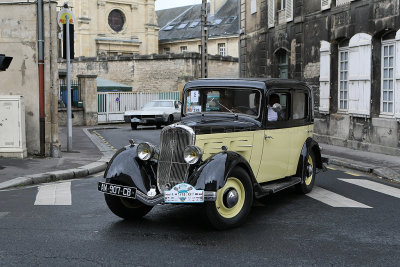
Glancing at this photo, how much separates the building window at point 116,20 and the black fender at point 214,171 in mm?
50260

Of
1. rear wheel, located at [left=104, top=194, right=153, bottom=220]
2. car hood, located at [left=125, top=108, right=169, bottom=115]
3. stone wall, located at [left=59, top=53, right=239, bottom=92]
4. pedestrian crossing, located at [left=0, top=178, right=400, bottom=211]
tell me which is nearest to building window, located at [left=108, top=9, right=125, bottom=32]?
stone wall, located at [left=59, top=53, right=239, bottom=92]

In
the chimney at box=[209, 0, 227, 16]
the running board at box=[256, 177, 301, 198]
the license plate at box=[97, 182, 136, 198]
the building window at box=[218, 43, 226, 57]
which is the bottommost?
the running board at box=[256, 177, 301, 198]

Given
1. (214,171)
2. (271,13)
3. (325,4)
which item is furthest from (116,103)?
(214,171)

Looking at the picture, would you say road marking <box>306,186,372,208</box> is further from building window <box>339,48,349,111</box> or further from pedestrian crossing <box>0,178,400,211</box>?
building window <box>339,48,349,111</box>

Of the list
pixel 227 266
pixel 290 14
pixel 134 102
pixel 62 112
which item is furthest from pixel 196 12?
pixel 227 266

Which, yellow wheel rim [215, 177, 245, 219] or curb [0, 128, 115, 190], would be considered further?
curb [0, 128, 115, 190]

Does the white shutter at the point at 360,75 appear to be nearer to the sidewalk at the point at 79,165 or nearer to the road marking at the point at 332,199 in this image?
the sidewalk at the point at 79,165

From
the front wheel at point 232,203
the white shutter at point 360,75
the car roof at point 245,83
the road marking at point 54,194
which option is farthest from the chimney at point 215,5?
the front wheel at point 232,203

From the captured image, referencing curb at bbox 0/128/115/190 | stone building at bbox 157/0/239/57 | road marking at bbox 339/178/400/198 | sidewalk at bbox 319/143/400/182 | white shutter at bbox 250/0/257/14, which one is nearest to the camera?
road marking at bbox 339/178/400/198

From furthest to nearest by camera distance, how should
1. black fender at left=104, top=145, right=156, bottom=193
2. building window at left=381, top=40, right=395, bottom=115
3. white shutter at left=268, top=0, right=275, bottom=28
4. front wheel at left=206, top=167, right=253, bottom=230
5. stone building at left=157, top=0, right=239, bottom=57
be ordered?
stone building at left=157, top=0, right=239, bottom=57, white shutter at left=268, top=0, right=275, bottom=28, building window at left=381, top=40, right=395, bottom=115, black fender at left=104, top=145, right=156, bottom=193, front wheel at left=206, top=167, right=253, bottom=230

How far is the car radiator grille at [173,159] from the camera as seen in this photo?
6301 mm

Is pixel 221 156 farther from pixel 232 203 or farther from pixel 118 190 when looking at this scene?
pixel 118 190

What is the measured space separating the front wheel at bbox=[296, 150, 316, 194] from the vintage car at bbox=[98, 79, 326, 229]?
0.9 inches

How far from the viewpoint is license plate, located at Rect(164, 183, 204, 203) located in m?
5.81
